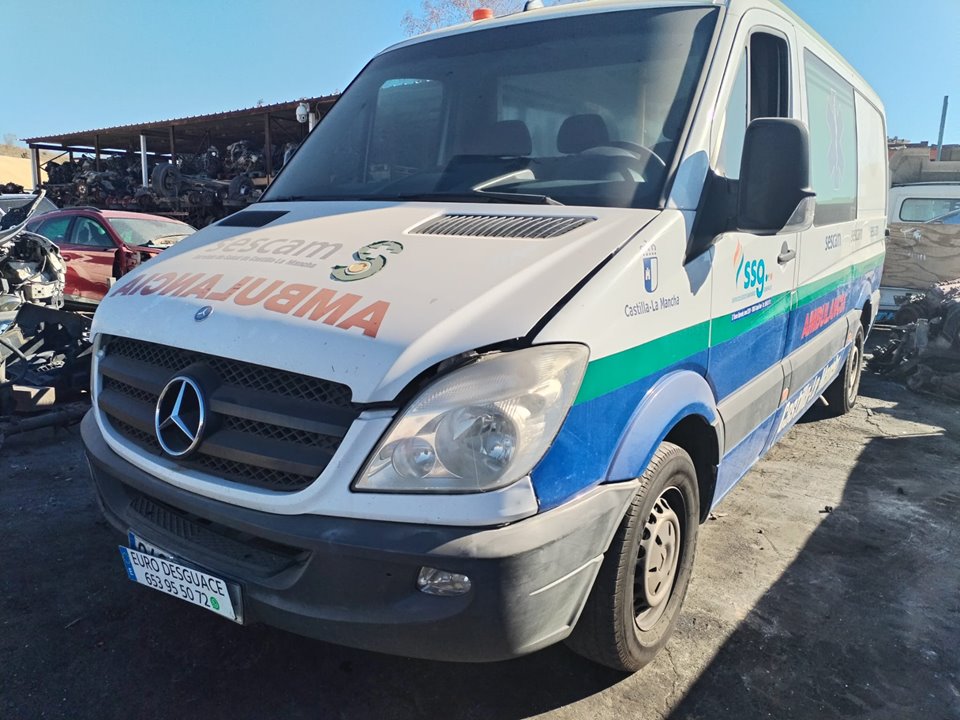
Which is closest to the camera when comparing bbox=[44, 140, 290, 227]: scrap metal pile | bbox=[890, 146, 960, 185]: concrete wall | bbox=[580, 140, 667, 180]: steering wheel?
bbox=[580, 140, 667, 180]: steering wheel

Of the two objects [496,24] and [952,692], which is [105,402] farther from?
[952,692]

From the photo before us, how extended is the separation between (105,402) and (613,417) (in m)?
1.84

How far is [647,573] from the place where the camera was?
2449mm

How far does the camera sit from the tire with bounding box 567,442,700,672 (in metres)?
2.20

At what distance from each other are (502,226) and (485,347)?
0.66 meters

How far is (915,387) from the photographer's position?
734cm

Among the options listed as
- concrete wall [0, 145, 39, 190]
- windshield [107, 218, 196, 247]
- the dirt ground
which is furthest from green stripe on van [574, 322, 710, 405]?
concrete wall [0, 145, 39, 190]

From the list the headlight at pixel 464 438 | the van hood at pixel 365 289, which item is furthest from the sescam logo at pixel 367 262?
the headlight at pixel 464 438

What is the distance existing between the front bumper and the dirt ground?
0.62m

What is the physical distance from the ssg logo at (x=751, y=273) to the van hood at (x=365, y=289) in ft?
2.15

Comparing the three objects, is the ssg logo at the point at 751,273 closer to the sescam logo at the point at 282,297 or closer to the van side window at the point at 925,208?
the sescam logo at the point at 282,297

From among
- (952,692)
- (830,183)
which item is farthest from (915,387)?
(952,692)

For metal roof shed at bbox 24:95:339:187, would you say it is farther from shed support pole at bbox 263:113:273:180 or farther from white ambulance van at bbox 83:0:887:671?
white ambulance van at bbox 83:0:887:671

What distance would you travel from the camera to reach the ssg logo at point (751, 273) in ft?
9.14
